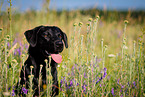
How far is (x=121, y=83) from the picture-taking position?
2.11m

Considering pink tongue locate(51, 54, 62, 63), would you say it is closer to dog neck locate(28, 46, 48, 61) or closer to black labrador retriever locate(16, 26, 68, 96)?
black labrador retriever locate(16, 26, 68, 96)

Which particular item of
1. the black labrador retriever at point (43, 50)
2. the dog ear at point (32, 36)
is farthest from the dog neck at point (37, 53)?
the dog ear at point (32, 36)

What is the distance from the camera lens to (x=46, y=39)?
258 centimetres

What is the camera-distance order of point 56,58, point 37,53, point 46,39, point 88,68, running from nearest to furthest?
point 88,68, point 56,58, point 37,53, point 46,39

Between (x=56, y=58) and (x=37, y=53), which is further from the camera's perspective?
(x=37, y=53)

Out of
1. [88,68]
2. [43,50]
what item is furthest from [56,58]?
[88,68]

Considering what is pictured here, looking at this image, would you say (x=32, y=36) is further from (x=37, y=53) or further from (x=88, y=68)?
(x=88, y=68)

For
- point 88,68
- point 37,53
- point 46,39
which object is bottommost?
point 88,68

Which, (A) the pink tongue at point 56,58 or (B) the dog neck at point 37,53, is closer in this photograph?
(A) the pink tongue at point 56,58

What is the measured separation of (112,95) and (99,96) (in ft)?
1.49

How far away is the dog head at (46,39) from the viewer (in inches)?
97.0

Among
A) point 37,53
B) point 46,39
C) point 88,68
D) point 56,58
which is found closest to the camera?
point 88,68

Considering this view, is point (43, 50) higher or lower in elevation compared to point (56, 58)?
higher

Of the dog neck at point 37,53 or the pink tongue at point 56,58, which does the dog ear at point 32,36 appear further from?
the pink tongue at point 56,58
